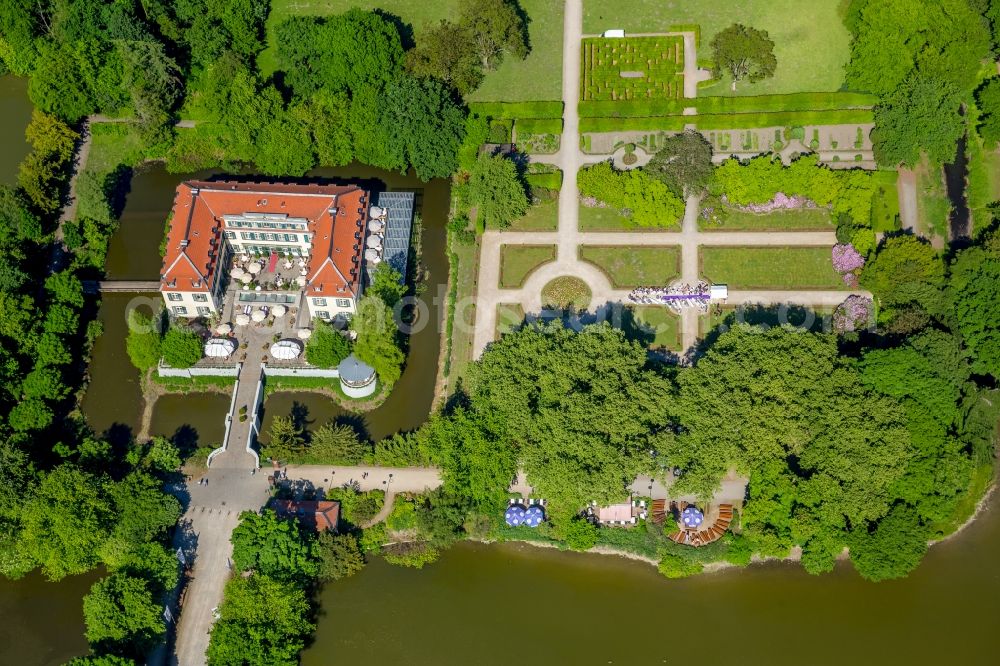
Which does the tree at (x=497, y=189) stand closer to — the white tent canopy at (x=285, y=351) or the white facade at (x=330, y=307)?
the white facade at (x=330, y=307)

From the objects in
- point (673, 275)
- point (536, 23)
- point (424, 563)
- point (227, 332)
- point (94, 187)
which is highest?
point (536, 23)

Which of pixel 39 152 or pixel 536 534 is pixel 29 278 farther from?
pixel 536 534

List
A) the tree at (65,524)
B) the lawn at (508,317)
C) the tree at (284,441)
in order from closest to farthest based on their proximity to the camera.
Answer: the tree at (65,524) < the tree at (284,441) < the lawn at (508,317)

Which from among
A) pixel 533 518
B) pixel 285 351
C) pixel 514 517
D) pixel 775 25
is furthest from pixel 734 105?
pixel 285 351

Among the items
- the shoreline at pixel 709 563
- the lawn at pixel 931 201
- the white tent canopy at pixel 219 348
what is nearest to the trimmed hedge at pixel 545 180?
the white tent canopy at pixel 219 348

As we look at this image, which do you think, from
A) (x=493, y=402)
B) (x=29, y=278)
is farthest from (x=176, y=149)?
(x=493, y=402)

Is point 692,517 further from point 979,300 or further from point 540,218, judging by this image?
point 540,218
